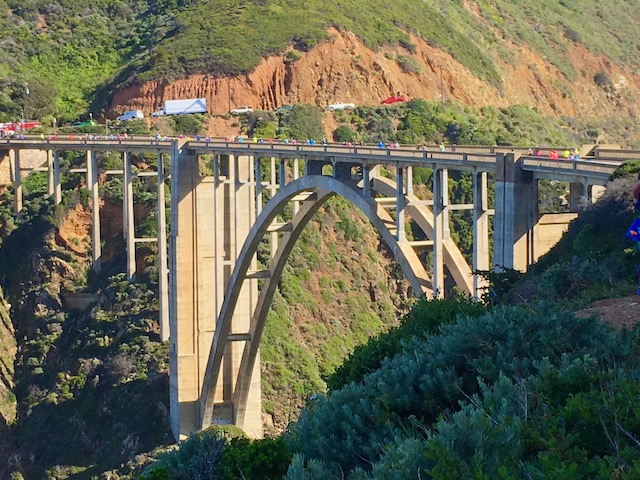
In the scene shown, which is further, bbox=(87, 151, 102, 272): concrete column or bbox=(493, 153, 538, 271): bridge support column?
bbox=(87, 151, 102, 272): concrete column

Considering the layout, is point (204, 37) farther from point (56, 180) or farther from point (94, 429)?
point (94, 429)

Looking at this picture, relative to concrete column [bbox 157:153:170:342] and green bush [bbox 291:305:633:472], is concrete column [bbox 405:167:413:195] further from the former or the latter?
concrete column [bbox 157:153:170:342]

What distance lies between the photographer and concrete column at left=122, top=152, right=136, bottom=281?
4869cm

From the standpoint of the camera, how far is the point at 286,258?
36.0 metres

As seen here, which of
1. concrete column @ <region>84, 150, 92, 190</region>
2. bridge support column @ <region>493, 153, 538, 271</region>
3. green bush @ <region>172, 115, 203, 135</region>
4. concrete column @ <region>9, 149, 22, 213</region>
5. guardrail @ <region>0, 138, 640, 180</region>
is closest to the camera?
guardrail @ <region>0, 138, 640, 180</region>

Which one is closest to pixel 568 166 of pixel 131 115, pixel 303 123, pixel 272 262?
pixel 272 262

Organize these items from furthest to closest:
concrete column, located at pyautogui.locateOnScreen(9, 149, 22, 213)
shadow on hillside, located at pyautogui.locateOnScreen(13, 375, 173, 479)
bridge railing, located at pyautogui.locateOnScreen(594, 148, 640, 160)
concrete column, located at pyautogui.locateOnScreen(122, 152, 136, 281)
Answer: concrete column, located at pyautogui.locateOnScreen(9, 149, 22, 213) < concrete column, located at pyautogui.locateOnScreen(122, 152, 136, 281) < shadow on hillside, located at pyautogui.locateOnScreen(13, 375, 173, 479) < bridge railing, located at pyautogui.locateOnScreen(594, 148, 640, 160)

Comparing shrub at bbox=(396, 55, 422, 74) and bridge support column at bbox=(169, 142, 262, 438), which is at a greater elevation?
shrub at bbox=(396, 55, 422, 74)

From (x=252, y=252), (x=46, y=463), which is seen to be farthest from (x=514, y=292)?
(x=46, y=463)

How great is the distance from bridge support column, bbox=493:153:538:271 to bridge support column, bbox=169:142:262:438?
17.6m

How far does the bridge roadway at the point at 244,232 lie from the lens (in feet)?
74.9

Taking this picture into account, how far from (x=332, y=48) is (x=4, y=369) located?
3006cm

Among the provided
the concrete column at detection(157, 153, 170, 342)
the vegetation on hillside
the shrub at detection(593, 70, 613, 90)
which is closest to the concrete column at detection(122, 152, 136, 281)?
the concrete column at detection(157, 153, 170, 342)

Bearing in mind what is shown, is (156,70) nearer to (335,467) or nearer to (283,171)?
(283,171)
